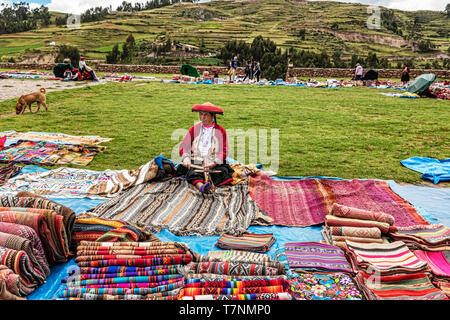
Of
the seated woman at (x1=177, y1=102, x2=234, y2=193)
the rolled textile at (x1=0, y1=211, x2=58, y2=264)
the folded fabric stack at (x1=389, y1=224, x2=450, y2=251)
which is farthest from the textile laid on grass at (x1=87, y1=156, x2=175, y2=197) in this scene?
the folded fabric stack at (x1=389, y1=224, x2=450, y2=251)

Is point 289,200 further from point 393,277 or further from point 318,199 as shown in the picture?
point 393,277

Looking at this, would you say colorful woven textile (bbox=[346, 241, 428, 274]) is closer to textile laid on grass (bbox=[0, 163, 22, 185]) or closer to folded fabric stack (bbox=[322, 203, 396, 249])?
folded fabric stack (bbox=[322, 203, 396, 249])

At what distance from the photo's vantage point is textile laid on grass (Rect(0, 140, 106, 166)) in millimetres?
6387

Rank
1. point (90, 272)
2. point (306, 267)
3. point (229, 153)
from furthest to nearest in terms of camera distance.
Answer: point (229, 153)
point (306, 267)
point (90, 272)

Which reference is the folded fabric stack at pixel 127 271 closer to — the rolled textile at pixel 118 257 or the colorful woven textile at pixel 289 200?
the rolled textile at pixel 118 257

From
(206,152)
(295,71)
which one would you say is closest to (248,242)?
(206,152)

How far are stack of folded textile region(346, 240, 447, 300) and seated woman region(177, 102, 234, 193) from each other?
2.67 meters

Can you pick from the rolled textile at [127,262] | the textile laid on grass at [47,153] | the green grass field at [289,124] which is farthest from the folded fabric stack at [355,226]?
the textile laid on grass at [47,153]

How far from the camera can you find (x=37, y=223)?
311cm

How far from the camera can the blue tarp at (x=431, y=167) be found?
19.0 ft

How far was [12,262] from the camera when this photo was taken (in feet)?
9.08
